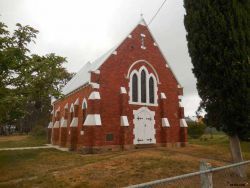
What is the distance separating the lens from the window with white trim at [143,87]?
80.4 feet

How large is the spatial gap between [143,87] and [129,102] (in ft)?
8.46

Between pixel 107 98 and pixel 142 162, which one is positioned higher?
pixel 107 98

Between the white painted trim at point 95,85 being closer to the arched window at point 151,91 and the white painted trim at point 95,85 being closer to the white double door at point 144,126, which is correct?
the white double door at point 144,126

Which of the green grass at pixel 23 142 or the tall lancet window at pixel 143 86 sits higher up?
the tall lancet window at pixel 143 86

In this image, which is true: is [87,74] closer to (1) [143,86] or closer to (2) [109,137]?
(1) [143,86]

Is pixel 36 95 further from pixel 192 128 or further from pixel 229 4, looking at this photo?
pixel 192 128

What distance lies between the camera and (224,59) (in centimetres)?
1251

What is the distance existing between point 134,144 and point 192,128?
2130cm

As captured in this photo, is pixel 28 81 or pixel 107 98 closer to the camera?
pixel 28 81

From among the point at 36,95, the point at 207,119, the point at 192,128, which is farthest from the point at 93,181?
the point at 192,128

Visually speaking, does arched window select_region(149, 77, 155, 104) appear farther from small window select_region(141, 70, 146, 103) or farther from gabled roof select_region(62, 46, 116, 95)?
gabled roof select_region(62, 46, 116, 95)

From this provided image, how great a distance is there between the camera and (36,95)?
13055 mm

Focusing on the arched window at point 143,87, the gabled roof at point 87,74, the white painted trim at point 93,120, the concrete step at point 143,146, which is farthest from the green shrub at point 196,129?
the white painted trim at point 93,120

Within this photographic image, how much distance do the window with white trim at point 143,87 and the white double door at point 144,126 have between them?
1021 mm
